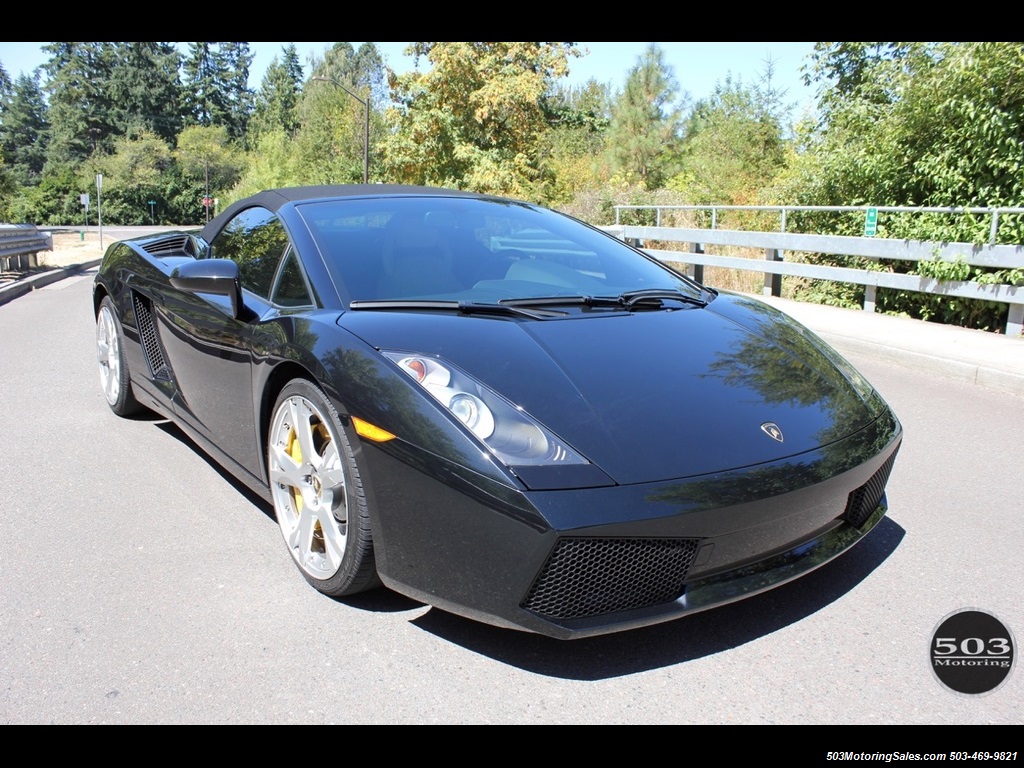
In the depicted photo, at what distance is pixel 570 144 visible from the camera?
148ft

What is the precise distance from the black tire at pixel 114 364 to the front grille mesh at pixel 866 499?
3827mm

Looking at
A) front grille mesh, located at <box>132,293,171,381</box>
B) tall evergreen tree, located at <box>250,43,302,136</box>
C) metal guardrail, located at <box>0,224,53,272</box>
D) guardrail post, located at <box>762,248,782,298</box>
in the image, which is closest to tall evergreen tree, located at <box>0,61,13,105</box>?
tall evergreen tree, located at <box>250,43,302,136</box>

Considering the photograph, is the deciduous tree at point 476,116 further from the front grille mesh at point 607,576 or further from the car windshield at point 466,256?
the front grille mesh at point 607,576

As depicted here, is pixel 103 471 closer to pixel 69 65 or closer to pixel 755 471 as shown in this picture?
pixel 755 471

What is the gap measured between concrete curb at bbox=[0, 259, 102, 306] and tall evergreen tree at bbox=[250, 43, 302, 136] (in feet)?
261

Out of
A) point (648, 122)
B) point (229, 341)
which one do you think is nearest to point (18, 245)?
point (229, 341)

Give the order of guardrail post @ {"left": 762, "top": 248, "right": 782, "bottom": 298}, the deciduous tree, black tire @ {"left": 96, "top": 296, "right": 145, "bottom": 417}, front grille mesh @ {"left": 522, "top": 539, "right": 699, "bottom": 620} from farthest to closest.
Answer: the deciduous tree, guardrail post @ {"left": 762, "top": 248, "right": 782, "bottom": 298}, black tire @ {"left": 96, "top": 296, "right": 145, "bottom": 417}, front grille mesh @ {"left": 522, "top": 539, "right": 699, "bottom": 620}

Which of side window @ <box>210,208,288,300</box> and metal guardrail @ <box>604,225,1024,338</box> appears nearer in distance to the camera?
side window @ <box>210,208,288,300</box>

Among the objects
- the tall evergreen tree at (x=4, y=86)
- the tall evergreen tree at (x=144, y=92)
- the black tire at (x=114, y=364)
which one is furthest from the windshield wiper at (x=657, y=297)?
the tall evergreen tree at (x=4, y=86)

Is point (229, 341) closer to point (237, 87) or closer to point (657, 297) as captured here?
point (657, 297)

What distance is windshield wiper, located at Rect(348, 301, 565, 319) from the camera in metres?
2.90

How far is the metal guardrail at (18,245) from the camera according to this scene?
15680mm

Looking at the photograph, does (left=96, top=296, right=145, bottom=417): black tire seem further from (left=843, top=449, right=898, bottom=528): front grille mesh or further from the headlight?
(left=843, top=449, right=898, bottom=528): front grille mesh
